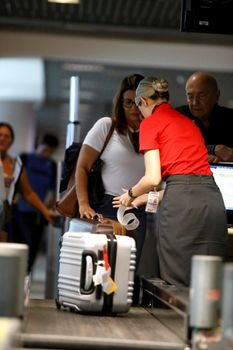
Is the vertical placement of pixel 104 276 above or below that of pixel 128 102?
below

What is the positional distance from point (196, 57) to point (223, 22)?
3.06 metres

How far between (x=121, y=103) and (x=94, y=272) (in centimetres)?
137

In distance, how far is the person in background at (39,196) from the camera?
912 centimetres

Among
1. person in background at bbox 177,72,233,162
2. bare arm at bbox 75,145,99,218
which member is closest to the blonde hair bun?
bare arm at bbox 75,145,99,218

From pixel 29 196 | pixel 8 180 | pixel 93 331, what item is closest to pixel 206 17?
pixel 93 331

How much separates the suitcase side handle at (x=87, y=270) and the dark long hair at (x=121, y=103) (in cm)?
121

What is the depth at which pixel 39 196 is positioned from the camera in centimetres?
991

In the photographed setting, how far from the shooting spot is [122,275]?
15.8ft

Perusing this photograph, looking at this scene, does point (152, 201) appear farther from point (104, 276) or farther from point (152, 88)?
point (152, 88)

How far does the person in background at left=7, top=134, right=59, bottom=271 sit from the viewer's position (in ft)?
29.9

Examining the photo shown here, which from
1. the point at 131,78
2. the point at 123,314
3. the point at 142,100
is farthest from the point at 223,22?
the point at 123,314

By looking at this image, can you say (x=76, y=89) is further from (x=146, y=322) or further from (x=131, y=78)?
(x=146, y=322)

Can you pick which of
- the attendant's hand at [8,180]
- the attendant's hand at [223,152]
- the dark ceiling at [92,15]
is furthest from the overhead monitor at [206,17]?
the attendant's hand at [8,180]

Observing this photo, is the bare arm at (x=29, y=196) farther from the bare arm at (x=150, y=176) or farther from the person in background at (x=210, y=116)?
the bare arm at (x=150, y=176)
